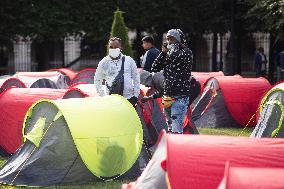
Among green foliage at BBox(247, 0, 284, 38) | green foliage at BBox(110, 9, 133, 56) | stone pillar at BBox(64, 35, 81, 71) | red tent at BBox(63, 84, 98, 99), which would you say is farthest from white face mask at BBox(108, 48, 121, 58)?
stone pillar at BBox(64, 35, 81, 71)

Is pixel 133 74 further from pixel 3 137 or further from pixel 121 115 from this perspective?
pixel 3 137

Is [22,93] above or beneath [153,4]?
beneath

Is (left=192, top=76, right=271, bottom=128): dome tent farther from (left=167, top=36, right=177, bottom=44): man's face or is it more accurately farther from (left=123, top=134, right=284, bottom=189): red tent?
(left=123, top=134, right=284, bottom=189): red tent

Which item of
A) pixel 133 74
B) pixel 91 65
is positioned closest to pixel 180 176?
pixel 133 74

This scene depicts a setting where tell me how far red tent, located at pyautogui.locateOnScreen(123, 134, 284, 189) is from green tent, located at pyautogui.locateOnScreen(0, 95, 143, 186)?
106 inches

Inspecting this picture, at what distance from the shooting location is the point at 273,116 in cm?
1267

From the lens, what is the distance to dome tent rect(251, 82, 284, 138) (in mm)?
12430

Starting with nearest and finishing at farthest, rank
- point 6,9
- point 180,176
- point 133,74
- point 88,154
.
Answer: point 180,176 < point 88,154 < point 133,74 < point 6,9

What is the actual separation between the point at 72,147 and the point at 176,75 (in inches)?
72.2

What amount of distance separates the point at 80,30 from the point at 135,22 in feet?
8.04

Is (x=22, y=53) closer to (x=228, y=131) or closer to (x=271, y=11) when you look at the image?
(x=271, y=11)

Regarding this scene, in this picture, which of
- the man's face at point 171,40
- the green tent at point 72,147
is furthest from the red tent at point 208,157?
the man's face at point 171,40

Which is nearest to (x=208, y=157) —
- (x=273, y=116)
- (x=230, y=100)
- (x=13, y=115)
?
(x=13, y=115)

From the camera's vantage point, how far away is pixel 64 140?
9.55m
